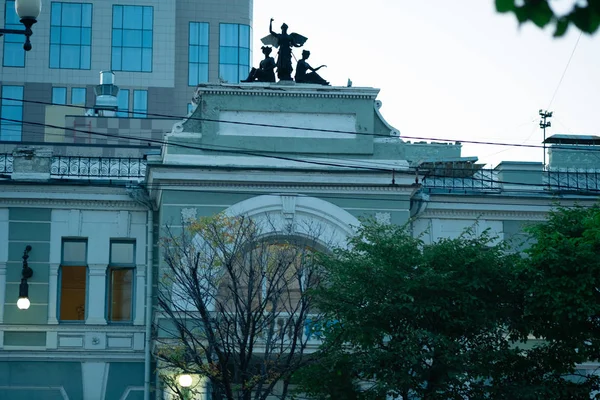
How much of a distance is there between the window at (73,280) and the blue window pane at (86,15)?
130 ft

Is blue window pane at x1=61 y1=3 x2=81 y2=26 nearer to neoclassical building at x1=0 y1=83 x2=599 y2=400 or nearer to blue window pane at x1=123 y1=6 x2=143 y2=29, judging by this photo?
blue window pane at x1=123 y1=6 x2=143 y2=29

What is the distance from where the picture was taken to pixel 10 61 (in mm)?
66750

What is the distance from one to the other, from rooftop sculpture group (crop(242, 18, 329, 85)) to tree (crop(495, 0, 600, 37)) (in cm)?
2365

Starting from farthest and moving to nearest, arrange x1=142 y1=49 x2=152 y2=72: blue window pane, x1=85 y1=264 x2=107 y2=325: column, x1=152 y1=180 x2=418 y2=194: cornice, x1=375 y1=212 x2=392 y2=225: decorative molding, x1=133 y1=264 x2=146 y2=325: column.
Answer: x1=142 y1=49 x2=152 y2=72: blue window pane
x1=133 y1=264 x2=146 y2=325: column
x1=85 y1=264 x2=107 y2=325: column
x1=375 y1=212 x2=392 y2=225: decorative molding
x1=152 y1=180 x2=418 y2=194: cornice

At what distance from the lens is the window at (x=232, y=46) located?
69.9 meters

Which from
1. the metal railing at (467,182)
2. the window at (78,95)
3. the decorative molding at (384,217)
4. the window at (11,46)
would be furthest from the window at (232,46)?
the decorative molding at (384,217)

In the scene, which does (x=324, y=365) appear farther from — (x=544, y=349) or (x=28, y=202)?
(x=28, y=202)

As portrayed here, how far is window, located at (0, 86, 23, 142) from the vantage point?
2517 inches

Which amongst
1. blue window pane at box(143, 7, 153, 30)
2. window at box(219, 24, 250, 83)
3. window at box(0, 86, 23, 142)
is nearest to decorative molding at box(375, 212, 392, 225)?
window at box(0, 86, 23, 142)

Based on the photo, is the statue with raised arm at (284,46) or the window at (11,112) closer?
the statue with raised arm at (284,46)

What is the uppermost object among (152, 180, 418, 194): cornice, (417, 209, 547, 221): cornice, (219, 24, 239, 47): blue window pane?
(219, 24, 239, 47): blue window pane

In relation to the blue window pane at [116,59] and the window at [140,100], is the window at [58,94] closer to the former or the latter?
the blue window pane at [116,59]

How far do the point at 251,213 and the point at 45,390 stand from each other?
22.2 ft

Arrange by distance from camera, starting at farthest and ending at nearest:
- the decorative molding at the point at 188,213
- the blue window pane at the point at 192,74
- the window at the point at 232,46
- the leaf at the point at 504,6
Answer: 1. the window at the point at 232,46
2. the blue window pane at the point at 192,74
3. the decorative molding at the point at 188,213
4. the leaf at the point at 504,6
